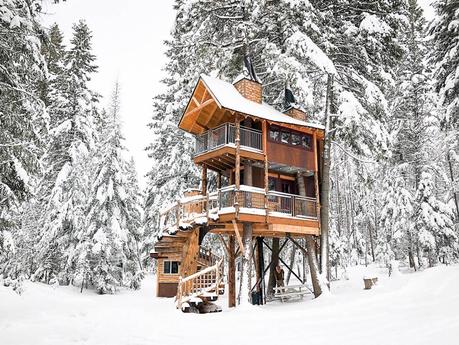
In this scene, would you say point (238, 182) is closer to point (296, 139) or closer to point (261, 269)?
point (296, 139)

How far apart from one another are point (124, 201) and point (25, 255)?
26.2ft

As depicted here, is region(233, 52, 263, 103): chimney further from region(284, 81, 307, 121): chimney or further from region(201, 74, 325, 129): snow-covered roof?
region(284, 81, 307, 121): chimney

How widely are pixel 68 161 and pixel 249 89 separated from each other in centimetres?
1509

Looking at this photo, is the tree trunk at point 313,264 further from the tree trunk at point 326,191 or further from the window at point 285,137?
the window at point 285,137

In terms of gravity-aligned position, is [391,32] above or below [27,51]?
above

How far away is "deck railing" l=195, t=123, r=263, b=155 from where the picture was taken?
1811 cm

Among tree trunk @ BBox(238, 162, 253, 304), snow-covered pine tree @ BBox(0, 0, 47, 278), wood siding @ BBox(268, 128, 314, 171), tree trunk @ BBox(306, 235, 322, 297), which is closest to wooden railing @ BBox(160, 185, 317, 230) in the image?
tree trunk @ BBox(238, 162, 253, 304)

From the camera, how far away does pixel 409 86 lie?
28266 millimetres

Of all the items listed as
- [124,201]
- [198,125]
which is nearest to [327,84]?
[198,125]

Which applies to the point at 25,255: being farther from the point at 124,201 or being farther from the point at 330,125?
the point at 330,125

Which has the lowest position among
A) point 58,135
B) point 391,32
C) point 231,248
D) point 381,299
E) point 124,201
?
point 381,299

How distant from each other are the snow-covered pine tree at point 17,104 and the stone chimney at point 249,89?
34.7ft

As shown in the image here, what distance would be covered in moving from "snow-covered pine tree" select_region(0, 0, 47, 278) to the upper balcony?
745cm

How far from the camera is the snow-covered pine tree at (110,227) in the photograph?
1102 inches
